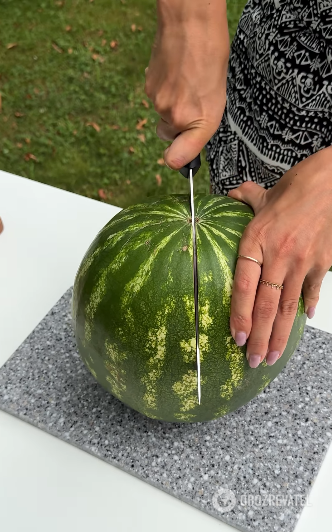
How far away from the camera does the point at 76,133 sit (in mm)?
3688

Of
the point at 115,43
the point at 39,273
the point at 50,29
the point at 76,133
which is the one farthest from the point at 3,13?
the point at 39,273

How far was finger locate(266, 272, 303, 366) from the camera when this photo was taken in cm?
108

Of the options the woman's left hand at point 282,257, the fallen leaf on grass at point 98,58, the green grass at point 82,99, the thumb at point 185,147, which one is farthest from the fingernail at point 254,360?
the fallen leaf on grass at point 98,58

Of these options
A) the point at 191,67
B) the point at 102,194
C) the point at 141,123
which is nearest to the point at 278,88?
the point at 191,67

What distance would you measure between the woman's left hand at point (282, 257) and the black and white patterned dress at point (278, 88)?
392 mm

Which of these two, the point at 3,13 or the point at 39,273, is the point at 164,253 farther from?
the point at 3,13

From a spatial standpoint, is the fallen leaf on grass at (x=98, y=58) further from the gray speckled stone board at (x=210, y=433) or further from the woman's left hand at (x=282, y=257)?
the woman's left hand at (x=282, y=257)

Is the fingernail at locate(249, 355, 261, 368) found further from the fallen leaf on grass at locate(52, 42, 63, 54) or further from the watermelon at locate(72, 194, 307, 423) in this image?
the fallen leaf on grass at locate(52, 42, 63, 54)

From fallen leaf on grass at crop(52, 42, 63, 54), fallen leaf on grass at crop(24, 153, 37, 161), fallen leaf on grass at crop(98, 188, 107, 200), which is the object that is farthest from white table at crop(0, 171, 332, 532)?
fallen leaf on grass at crop(52, 42, 63, 54)

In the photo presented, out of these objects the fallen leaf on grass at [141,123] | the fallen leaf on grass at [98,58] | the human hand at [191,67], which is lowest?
the fallen leaf on grass at [141,123]

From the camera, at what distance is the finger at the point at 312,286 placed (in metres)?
1.13

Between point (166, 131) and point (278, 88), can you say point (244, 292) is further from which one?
point (278, 88)

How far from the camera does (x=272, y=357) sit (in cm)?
111

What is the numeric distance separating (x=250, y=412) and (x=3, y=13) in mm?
4173
